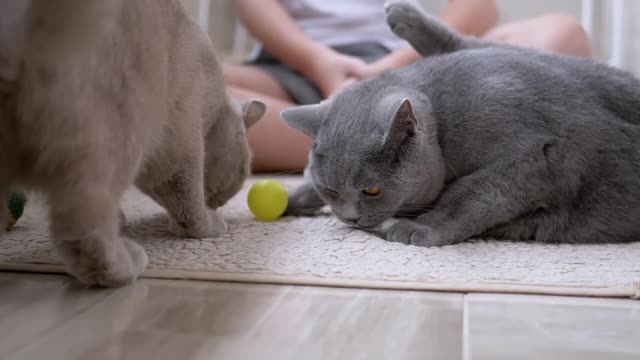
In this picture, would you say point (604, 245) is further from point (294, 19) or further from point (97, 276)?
point (294, 19)

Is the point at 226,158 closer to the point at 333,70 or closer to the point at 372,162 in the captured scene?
the point at 372,162

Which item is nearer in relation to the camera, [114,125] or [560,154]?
[114,125]

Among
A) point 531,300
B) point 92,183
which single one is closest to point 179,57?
point 92,183

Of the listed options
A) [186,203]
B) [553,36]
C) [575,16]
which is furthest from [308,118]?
[575,16]

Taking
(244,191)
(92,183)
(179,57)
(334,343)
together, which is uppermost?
(179,57)

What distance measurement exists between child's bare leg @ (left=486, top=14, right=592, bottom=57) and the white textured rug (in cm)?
99

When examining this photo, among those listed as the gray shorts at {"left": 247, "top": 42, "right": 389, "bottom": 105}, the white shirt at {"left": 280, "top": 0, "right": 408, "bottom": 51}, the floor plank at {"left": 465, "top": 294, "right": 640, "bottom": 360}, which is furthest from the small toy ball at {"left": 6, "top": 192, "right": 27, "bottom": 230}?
the white shirt at {"left": 280, "top": 0, "right": 408, "bottom": 51}

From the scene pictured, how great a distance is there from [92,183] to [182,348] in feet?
0.72

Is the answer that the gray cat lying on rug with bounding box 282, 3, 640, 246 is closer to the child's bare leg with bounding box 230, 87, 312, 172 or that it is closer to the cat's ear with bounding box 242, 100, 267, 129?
the cat's ear with bounding box 242, 100, 267, 129

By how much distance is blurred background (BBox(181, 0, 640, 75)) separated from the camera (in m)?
2.48

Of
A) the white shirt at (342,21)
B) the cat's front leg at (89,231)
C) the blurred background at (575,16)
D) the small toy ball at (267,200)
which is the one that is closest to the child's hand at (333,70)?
the white shirt at (342,21)

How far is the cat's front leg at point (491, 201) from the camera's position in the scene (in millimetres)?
1186

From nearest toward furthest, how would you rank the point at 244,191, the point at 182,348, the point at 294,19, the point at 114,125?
the point at 182,348 → the point at 114,125 → the point at 244,191 → the point at 294,19

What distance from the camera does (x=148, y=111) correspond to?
88cm
